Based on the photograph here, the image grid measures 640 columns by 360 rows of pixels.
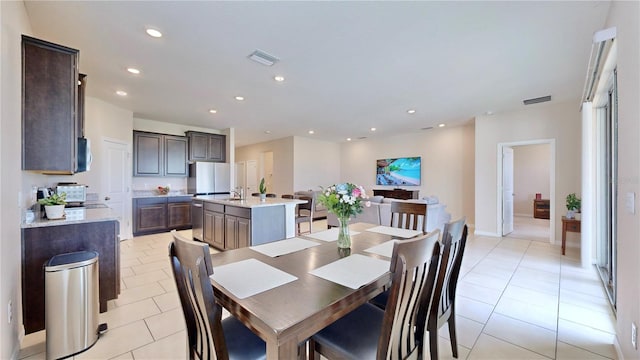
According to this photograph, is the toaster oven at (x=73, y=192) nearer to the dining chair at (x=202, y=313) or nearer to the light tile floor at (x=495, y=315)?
the light tile floor at (x=495, y=315)

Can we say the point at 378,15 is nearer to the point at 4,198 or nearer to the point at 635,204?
the point at 635,204

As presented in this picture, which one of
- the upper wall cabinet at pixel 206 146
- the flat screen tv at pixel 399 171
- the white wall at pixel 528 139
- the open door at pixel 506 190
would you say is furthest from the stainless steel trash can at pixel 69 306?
the flat screen tv at pixel 399 171

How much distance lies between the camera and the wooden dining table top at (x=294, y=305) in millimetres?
894

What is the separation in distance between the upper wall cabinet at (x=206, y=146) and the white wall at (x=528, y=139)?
20.3ft

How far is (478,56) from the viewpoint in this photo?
2.88 m

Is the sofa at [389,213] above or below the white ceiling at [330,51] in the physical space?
below

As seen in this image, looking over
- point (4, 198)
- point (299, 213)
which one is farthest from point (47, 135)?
point (299, 213)

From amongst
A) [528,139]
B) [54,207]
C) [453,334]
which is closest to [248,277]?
[453,334]

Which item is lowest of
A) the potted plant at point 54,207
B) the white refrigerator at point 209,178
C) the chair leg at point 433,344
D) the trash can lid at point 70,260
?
the chair leg at point 433,344

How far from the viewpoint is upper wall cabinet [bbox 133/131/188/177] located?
18.2 ft

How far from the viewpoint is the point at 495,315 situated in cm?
230

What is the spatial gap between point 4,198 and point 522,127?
7.00 meters

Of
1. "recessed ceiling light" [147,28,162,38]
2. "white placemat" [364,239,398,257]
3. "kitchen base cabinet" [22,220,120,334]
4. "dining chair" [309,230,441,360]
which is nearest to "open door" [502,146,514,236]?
"white placemat" [364,239,398,257]

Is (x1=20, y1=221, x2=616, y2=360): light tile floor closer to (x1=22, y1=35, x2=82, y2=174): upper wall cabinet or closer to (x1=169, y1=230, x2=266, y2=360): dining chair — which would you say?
(x1=169, y1=230, x2=266, y2=360): dining chair
